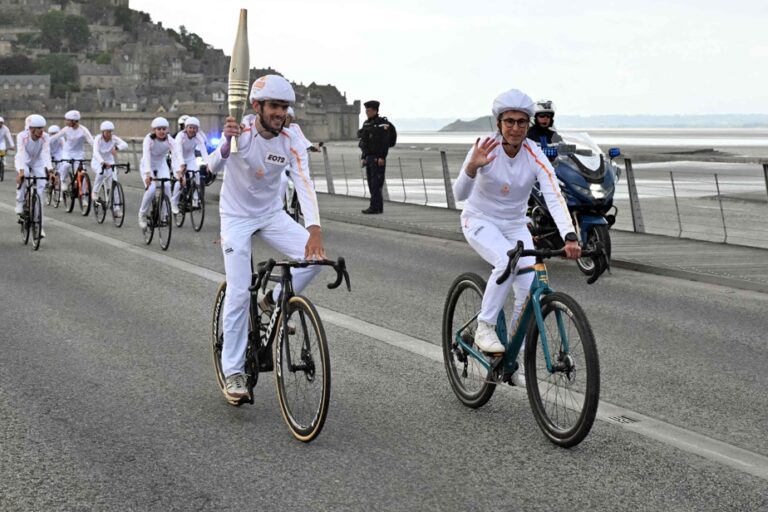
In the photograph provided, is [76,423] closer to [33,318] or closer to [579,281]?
[33,318]

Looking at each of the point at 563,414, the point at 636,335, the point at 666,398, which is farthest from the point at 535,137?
the point at 563,414

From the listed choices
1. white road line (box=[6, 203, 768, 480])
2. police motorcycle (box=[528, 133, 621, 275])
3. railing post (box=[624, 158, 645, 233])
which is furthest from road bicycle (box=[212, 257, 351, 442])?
railing post (box=[624, 158, 645, 233])

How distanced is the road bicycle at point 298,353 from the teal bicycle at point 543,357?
0.93 m

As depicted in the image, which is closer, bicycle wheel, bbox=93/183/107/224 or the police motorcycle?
the police motorcycle

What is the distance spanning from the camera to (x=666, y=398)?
24.2 ft

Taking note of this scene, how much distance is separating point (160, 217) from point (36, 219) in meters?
1.63

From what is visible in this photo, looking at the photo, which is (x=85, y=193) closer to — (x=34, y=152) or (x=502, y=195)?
(x=34, y=152)

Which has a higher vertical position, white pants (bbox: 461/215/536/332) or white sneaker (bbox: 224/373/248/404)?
white pants (bbox: 461/215/536/332)

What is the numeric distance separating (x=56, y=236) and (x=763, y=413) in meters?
13.8

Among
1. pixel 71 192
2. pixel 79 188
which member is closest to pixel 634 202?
pixel 79 188

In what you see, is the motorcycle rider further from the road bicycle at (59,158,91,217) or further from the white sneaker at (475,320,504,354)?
the road bicycle at (59,158,91,217)

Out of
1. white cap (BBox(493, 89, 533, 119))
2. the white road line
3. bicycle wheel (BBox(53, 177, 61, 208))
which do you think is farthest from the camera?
bicycle wheel (BBox(53, 177, 61, 208))

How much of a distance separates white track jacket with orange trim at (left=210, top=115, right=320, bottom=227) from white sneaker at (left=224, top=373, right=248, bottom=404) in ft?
3.01

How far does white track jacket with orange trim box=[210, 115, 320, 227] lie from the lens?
6926mm
